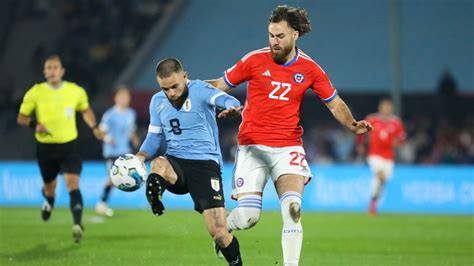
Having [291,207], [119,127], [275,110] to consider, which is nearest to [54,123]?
[275,110]

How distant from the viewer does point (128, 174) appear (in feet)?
31.1

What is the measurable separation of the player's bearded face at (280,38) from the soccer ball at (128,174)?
178 cm

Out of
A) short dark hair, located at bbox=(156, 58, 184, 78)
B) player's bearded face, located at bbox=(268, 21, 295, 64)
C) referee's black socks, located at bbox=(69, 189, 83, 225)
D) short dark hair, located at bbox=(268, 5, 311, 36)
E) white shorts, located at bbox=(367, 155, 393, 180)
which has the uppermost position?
short dark hair, located at bbox=(268, 5, 311, 36)

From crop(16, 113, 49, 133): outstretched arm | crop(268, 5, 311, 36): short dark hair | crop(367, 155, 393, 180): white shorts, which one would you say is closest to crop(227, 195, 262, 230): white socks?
crop(268, 5, 311, 36): short dark hair

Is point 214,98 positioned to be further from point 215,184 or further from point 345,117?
point 345,117

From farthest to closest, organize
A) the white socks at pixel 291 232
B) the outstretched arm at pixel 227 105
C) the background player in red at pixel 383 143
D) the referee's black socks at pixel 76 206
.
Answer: the background player in red at pixel 383 143 < the referee's black socks at pixel 76 206 < the white socks at pixel 291 232 < the outstretched arm at pixel 227 105

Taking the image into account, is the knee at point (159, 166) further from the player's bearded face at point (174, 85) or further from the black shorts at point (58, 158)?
the black shorts at point (58, 158)

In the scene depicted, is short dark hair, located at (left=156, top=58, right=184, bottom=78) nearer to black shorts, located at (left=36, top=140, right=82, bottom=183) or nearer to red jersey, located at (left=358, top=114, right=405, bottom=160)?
black shorts, located at (left=36, top=140, right=82, bottom=183)

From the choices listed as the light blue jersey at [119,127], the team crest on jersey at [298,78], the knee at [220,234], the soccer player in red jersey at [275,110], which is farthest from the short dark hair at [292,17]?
the light blue jersey at [119,127]

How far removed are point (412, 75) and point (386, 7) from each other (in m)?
2.63

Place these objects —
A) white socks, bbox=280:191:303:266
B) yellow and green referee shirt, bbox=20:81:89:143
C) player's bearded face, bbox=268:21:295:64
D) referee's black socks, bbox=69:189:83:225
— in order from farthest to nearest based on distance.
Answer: yellow and green referee shirt, bbox=20:81:89:143 → referee's black socks, bbox=69:189:83:225 → player's bearded face, bbox=268:21:295:64 → white socks, bbox=280:191:303:266

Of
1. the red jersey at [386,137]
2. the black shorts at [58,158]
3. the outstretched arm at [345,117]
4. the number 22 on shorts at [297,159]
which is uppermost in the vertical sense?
the outstretched arm at [345,117]

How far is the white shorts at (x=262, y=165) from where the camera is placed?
10.1 meters

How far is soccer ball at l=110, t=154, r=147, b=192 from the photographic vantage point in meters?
9.50
